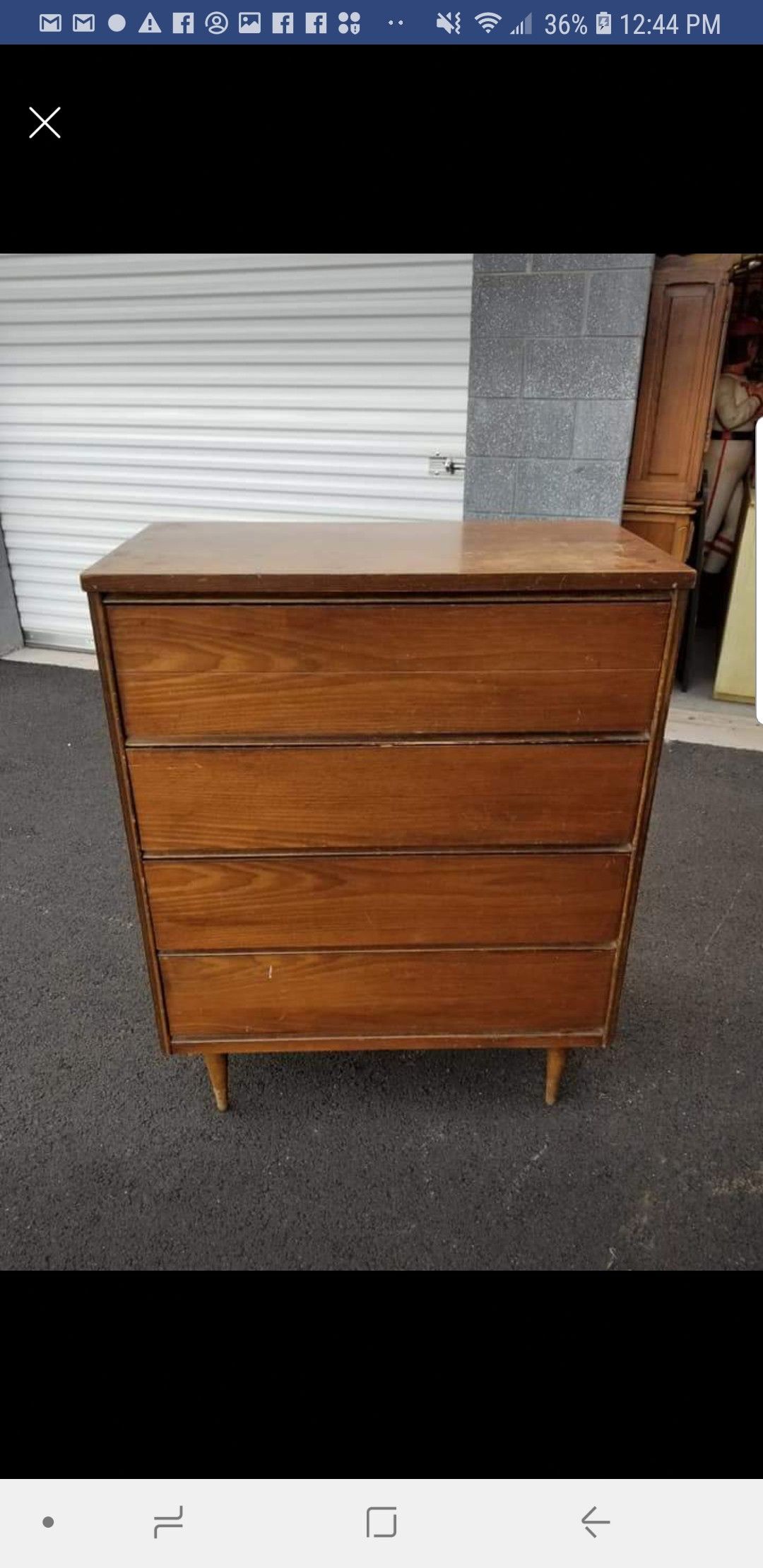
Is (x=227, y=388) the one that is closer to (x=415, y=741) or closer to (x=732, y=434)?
(x=732, y=434)

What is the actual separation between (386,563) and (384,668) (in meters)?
0.16

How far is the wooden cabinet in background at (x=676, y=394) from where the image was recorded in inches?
122

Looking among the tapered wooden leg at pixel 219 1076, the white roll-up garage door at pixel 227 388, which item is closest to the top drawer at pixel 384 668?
the tapered wooden leg at pixel 219 1076

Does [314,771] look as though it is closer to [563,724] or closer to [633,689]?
[563,724]

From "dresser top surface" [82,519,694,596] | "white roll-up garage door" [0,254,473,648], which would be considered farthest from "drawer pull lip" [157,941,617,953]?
"white roll-up garage door" [0,254,473,648]

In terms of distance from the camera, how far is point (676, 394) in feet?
10.6

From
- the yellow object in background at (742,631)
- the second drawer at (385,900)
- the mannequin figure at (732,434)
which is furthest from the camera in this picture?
the mannequin figure at (732,434)

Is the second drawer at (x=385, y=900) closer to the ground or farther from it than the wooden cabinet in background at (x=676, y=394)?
closer to the ground

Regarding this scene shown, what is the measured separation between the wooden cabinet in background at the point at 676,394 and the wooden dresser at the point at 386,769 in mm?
2034

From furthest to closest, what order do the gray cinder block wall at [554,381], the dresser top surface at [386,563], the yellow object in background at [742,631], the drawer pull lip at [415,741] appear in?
the yellow object in background at [742,631]
the gray cinder block wall at [554,381]
the drawer pull lip at [415,741]
the dresser top surface at [386,563]

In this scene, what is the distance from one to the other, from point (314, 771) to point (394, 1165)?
76cm

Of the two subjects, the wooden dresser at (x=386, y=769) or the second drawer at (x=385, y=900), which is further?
the second drawer at (x=385, y=900)

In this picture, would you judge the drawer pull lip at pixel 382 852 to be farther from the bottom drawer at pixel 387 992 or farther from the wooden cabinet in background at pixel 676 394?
the wooden cabinet in background at pixel 676 394

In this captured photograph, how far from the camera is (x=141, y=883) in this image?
1407 millimetres
